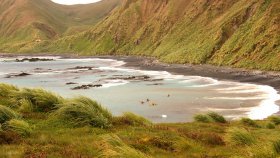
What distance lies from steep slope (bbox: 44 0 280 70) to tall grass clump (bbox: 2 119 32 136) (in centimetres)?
7648

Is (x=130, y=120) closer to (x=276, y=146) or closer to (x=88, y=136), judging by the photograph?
(x=88, y=136)

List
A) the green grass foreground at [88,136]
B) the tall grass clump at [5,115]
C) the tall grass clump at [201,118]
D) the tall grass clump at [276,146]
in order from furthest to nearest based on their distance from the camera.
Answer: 1. the tall grass clump at [201,118]
2. the tall grass clump at [5,115]
3. the tall grass clump at [276,146]
4. the green grass foreground at [88,136]

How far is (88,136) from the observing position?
13469 mm

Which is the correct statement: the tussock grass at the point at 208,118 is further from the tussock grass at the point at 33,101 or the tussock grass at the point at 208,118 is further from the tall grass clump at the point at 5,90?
the tall grass clump at the point at 5,90

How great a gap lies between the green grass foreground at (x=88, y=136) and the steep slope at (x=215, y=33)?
238ft

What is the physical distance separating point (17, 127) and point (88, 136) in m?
2.27

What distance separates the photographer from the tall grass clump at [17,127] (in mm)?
13062

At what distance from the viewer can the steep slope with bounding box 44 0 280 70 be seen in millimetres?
98125

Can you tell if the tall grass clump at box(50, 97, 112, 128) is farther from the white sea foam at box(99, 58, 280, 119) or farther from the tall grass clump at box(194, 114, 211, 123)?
the white sea foam at box(99, 58, 280, 119)

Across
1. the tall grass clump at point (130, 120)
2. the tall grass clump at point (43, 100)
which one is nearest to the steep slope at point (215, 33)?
the tall grass clump at point (130, 120)

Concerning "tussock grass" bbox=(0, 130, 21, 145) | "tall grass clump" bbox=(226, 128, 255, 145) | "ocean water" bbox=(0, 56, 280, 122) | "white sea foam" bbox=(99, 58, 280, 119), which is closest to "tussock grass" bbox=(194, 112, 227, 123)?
"tall grass clump" bbox=(226, 128, 255, 145)

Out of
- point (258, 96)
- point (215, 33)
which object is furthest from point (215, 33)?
point (258, 96)

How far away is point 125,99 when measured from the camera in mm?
54562

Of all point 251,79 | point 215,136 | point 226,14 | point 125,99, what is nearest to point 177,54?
point 226,14
